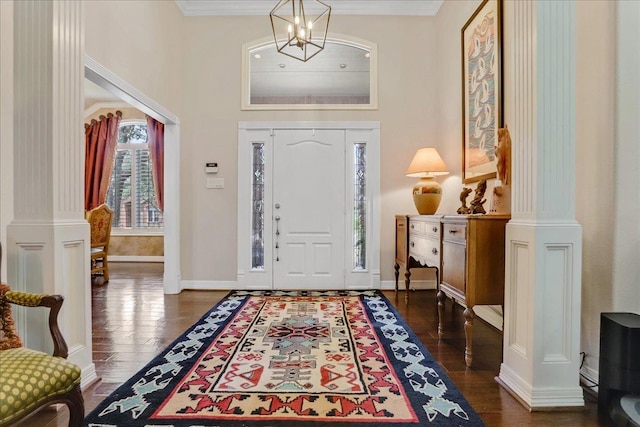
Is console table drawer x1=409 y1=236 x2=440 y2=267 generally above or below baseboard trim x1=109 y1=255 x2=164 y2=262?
above

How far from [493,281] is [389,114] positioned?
2.86 meters

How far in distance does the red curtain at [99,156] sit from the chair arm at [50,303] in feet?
19.7

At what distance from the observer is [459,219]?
2482mm

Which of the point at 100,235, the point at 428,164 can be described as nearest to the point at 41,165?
the point at 428,164

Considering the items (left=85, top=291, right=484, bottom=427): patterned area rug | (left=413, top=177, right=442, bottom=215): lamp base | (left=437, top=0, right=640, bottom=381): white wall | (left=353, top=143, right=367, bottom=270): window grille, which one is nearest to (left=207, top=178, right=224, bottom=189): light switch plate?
(left=353, top=143, right=367, bottom=270): window grille

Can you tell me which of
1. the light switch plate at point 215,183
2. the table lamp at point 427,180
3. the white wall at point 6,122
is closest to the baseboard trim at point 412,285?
the table lamp at point 427,180

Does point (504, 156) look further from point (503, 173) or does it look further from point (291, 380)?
point (291, 380)

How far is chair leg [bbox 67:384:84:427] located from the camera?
5.03ft

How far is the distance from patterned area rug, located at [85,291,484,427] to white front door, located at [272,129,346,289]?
4.31 feet

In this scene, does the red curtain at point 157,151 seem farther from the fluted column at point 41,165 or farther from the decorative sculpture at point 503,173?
the decorative sculpture at point 503,173

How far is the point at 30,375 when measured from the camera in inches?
54.4

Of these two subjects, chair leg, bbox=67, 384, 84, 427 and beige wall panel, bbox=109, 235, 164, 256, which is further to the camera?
beige wall panel, bbox=109, 235, 164, 256

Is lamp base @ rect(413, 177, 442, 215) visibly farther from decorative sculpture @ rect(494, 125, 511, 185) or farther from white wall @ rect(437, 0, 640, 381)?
white wall @ rect(437, 0, 640, 381)

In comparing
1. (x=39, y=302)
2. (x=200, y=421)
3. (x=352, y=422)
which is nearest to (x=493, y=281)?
(x=352, y=422)
